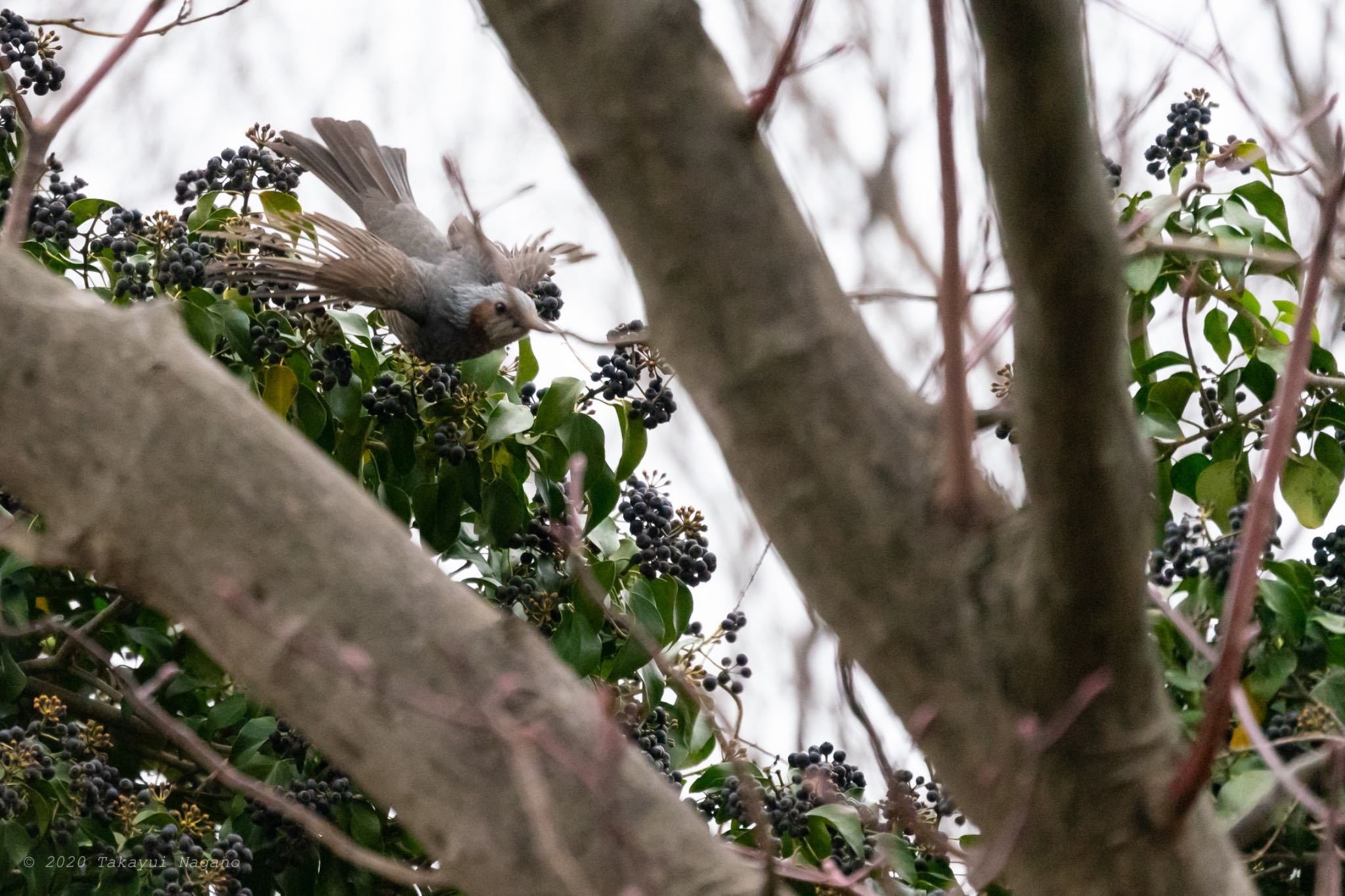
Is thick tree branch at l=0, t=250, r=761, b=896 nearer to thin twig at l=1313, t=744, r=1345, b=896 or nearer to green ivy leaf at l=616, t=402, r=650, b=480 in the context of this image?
thin twig at l=1313, t=744, r=1345, b=896

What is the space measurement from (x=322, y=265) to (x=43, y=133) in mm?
504

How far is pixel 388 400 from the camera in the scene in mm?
1379

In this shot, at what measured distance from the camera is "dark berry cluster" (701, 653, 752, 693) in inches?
55.1

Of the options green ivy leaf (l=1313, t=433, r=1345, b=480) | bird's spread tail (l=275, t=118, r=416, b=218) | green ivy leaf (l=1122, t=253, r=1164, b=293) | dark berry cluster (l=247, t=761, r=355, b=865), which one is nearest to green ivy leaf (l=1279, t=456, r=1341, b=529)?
green ivy leaf (l=1313, t=433, r=1345, b=480)

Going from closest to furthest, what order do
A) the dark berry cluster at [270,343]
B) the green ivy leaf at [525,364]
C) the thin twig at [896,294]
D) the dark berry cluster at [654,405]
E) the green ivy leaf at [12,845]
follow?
the thin twig at [896,294], the green ivy leaf at [12,845], the dark berry cluster at [270,343], the dark berry cluster at [654,405], the green ivy leaf at [525,364]

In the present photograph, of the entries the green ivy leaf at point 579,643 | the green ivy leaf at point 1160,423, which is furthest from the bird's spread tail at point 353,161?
the green ivy leaf at point 1160,423

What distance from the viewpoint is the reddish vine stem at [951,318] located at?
503mm

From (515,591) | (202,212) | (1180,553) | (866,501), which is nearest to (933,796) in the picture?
(1180,553)

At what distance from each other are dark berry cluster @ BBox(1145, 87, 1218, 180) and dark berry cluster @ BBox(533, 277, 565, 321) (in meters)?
0.76

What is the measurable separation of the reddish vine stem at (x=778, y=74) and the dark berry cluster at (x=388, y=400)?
843 mm

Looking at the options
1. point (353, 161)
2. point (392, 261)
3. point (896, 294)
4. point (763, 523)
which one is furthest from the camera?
point (353, 161)

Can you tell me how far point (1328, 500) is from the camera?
1.39 meters

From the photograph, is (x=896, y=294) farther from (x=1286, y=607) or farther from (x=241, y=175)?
(x=241, y=175)

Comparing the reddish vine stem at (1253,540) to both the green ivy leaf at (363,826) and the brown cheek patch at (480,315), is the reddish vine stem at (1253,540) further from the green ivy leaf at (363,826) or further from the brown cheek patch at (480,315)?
the brown cheek patch at (480,315)
